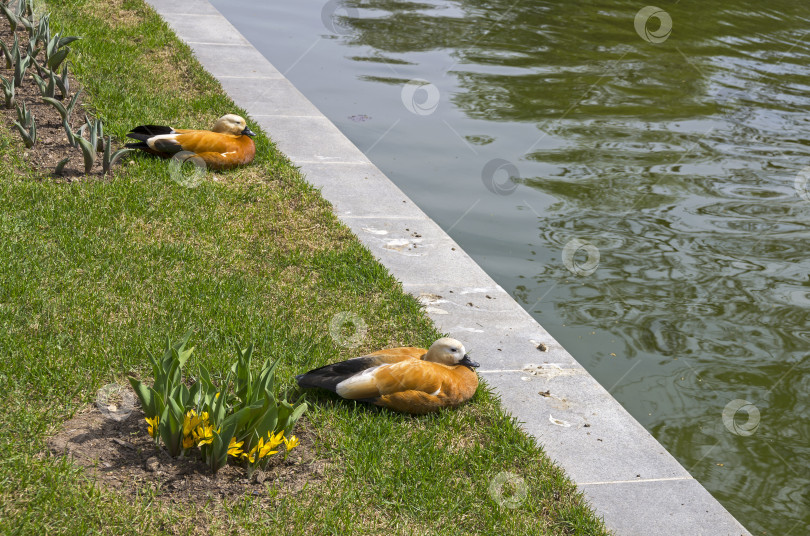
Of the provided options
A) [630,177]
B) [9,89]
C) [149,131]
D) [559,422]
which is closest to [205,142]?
[149,131]

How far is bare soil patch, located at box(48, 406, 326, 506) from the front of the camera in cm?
351

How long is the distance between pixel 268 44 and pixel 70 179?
615 cm

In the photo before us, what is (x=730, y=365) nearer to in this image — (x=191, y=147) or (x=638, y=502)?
(x=638, y=502)

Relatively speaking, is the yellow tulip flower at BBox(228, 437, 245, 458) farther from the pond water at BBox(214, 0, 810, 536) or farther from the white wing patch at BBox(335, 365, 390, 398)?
the pond water at BBox(214, 0, 810, 536)

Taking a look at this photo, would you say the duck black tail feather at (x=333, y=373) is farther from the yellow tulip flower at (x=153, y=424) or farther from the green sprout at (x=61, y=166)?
the green sprout at (x=61, y=166)

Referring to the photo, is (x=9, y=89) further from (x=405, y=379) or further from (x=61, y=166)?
(x=405, y=379)

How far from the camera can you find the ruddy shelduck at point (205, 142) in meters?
6.65

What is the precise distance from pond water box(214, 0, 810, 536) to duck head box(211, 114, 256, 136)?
64.0 inches

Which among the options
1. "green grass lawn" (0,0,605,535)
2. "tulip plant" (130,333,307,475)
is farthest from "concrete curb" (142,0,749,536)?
"tulip plant" (130,333,307,475)

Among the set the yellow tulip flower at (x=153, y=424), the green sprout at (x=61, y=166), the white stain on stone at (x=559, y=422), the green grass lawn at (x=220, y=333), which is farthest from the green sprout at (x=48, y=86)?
the white stain on stone at (x=559, y=422)

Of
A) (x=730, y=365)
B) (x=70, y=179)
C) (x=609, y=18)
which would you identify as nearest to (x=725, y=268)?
(x=730, y=365)

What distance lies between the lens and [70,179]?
630cm

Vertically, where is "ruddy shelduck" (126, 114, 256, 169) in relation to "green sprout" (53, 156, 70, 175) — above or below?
above

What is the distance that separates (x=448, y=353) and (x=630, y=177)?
4.70m
